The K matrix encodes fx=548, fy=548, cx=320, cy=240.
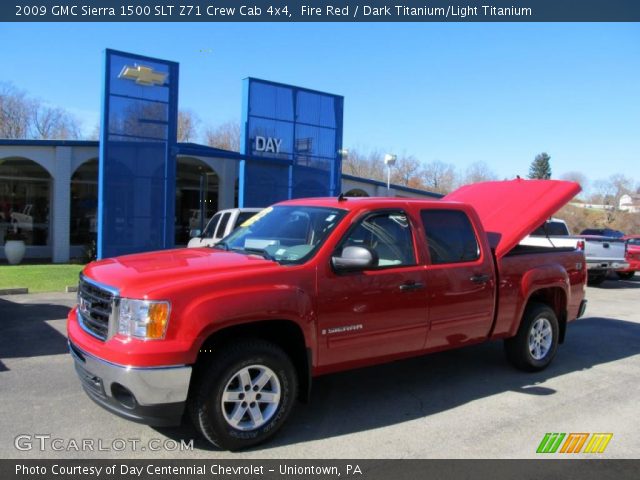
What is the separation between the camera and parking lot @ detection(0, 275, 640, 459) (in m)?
4.12

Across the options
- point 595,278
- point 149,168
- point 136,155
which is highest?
point 136,155

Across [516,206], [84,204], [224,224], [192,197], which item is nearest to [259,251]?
[516,206]

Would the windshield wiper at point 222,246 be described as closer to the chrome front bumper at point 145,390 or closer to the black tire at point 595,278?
the chrome front bumper at point 145,390

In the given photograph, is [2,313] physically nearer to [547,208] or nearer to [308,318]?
[308,318]

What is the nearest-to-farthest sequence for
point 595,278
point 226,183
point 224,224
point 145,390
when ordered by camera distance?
point 145,390 → point 224,224 → point 595,278 → point 226,183

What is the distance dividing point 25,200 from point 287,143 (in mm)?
9527

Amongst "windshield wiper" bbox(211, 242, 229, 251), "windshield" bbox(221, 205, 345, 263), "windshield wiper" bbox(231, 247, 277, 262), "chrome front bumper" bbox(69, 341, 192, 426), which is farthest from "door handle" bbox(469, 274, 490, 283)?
"chrome front bumper" bbox(69, 341, 192, 426)

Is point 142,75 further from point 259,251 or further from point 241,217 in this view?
point 259,251

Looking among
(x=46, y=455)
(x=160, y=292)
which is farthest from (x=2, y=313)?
(x=160, y=292)

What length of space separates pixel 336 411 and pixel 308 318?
3.87ft

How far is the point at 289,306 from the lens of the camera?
4094 mm

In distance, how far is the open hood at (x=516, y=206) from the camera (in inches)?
234

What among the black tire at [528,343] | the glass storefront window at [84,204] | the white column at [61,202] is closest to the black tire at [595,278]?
the black tire at [528,343]

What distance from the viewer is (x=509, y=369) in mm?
6438
